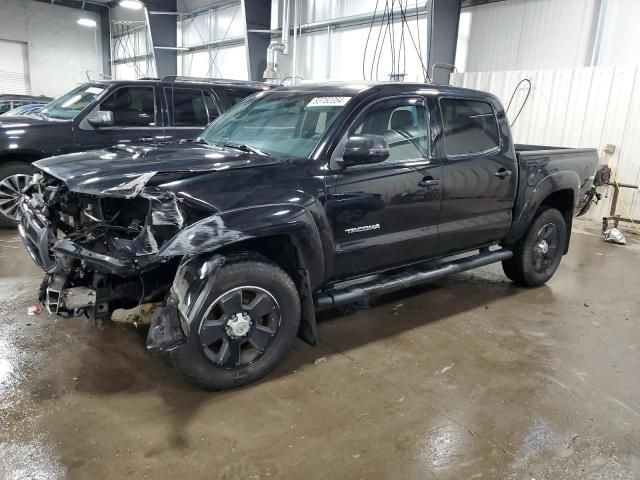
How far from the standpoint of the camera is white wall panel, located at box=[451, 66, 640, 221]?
24.7ft

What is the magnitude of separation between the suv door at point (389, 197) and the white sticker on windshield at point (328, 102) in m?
0.16

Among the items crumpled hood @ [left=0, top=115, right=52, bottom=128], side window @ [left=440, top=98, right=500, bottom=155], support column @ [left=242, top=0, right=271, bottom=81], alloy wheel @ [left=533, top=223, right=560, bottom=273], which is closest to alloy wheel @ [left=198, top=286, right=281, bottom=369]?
side window @ [left=440, top=98, right=500, bottom=155]

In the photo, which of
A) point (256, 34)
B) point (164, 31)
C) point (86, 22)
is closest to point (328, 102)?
point (256, 34)

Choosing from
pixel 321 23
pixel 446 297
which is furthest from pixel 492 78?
pixel 446 297

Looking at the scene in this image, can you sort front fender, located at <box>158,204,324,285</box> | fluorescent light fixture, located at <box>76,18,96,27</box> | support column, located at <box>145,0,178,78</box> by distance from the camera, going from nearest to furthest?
1. front fender, located at <box>158,204,324,285</box>
2. support column, located at <box>145,0,178,78</box>
3. fluorescent light fixture, located at <box>76,18,96,27</box>

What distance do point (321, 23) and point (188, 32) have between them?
6.76 m

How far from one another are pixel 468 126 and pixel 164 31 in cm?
1423

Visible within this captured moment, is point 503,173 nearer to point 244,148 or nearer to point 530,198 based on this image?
point 530,198

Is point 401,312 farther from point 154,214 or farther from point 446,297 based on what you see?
point 154,214

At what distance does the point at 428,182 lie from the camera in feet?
11.6

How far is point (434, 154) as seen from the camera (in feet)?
11.9

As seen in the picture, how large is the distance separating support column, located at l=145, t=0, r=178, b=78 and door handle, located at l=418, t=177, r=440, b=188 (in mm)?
14092

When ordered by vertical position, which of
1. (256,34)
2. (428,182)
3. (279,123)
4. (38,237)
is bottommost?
(38,237)

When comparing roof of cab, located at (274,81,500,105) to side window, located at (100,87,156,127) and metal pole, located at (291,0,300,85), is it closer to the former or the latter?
side window, located at (100,87,156,127)
